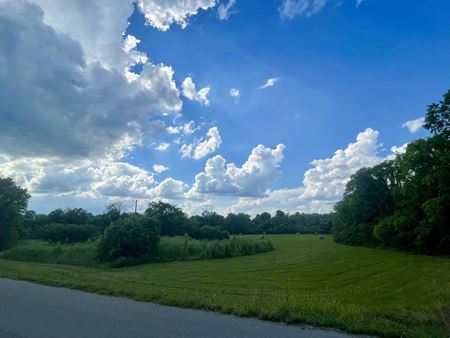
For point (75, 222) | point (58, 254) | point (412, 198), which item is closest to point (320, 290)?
point (412, 198)

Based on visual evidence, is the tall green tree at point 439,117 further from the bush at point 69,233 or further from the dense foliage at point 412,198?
the bush at point 69,233

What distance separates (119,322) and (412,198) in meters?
44.5

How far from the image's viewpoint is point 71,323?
7441mm

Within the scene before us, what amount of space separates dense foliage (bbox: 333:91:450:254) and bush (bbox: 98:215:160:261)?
101ft

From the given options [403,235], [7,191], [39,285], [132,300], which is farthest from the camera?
[7,191]

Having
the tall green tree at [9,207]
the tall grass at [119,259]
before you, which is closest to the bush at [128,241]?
the tall grass at [119,259]

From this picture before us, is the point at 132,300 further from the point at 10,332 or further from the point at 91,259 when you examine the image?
the point at 91,259

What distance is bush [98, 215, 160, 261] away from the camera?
3956cm

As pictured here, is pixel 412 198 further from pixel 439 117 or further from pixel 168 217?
pixel 168 217

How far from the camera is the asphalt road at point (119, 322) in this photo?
21.7 feet

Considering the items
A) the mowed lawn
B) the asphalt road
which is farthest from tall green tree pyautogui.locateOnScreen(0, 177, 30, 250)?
the asphalt road

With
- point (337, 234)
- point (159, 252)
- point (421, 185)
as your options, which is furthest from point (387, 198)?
point (159, 252)

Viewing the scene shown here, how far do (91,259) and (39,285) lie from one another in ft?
92.5

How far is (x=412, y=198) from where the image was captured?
44.0 metres
